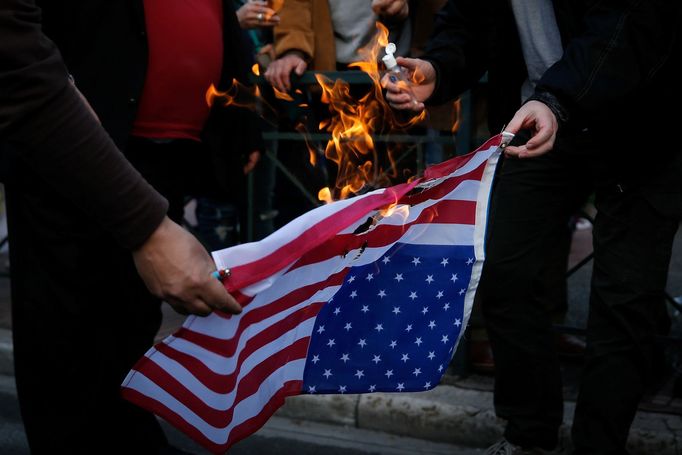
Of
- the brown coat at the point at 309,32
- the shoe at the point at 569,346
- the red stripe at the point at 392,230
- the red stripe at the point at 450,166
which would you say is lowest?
the shoe at the point at 569,346

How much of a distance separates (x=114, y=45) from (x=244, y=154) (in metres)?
0.88

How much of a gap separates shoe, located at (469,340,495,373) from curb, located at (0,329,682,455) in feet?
0.78

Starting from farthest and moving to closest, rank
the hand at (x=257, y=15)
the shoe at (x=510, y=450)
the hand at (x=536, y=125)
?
the hand at (x=257, y=15)
the shoe at (x=510, y=450)
the hand at (x=536, y=125)

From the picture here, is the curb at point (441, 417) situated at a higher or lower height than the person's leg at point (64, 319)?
lower

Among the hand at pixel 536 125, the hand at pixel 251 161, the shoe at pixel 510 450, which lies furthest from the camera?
the hand at pixel 251 161

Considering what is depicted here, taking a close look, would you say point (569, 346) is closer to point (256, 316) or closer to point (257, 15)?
point (257, 15)

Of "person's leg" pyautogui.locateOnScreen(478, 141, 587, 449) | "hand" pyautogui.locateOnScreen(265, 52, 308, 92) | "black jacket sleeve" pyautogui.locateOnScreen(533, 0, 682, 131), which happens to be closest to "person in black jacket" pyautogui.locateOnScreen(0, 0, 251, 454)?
"hand" pyautogui.locateOnScreen(265, 52, 308, 92)

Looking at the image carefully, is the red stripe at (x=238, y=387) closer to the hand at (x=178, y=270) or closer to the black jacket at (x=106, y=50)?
the hand at (x=178, y=270)

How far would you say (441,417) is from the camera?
3.63 metres

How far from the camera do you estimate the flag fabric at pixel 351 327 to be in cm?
219

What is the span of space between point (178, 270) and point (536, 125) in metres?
1.14

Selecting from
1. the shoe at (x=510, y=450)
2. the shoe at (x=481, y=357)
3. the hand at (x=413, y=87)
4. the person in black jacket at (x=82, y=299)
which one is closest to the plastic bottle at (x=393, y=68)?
the hand at (x=413, y=87)

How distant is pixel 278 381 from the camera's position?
86.7 inches

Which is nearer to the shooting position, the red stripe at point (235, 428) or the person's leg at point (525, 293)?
the red stripe at point (235, 428)
